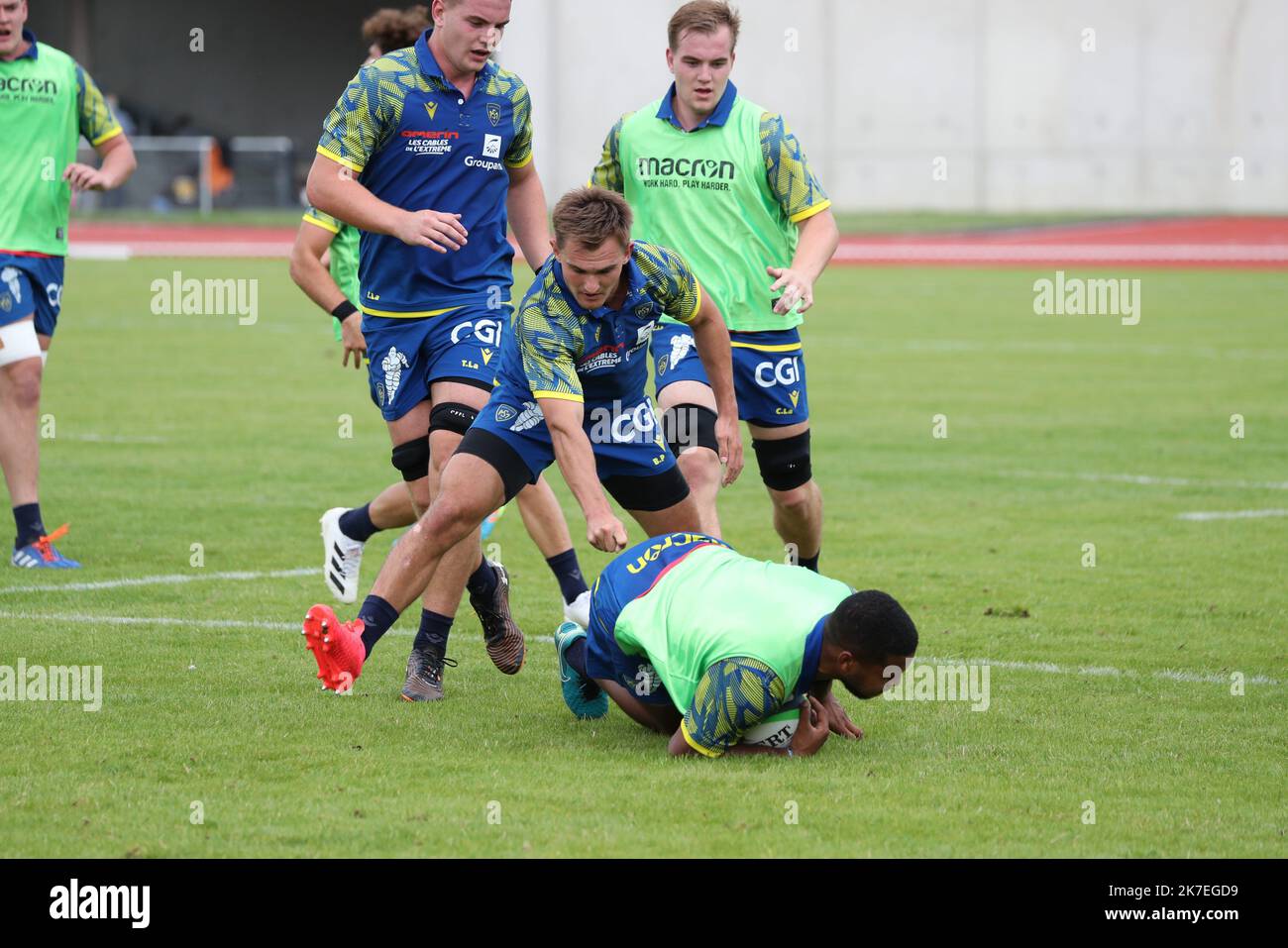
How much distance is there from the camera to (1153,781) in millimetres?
5434

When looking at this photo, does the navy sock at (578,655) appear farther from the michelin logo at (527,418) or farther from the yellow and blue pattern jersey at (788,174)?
the yellow and blue pattern jersey at (788,174)

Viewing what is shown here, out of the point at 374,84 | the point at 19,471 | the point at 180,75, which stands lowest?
the point at 19,471

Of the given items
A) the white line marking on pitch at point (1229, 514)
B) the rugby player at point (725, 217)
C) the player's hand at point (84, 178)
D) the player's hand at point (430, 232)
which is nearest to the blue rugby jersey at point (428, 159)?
the player's hand at point (430, 232)

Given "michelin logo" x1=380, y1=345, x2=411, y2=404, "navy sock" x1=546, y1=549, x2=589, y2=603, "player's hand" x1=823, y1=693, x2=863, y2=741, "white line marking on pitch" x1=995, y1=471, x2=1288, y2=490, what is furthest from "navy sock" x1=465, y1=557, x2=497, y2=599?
"white line marking on pitch" x1=995, y1=471, x2=1288, y2=490

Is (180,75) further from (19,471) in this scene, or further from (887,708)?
(887,708)

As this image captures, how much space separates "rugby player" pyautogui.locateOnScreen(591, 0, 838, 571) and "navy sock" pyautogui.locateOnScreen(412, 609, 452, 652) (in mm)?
1325

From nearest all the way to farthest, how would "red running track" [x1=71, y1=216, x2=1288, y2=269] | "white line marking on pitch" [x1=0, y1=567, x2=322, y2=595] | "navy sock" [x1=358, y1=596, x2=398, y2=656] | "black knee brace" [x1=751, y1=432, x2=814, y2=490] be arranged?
"navy sock" [x1=358, y1=596, x2=398, y2=656] → "black knee brace" [x1=751, y1=432, x2=814, y2=490] → "white line marking on pitch" [x1=0, y1=567, x2=322, y2=595] → "red running track" [x1=71, y1=216, x2=1288, y2=269]

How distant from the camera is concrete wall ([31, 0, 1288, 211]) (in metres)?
42.4

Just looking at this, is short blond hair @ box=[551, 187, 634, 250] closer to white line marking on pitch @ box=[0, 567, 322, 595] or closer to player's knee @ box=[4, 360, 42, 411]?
white line marking on pitch @ box=[0, 567, 322, 595]

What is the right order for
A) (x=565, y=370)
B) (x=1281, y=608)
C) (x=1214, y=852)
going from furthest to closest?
(x=1281, y=608) → (x=565, y=370) → (x=1214, y=852)

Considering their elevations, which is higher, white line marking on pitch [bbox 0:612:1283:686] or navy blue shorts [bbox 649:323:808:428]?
navy blue shorts [bbox 649:323:808:428]

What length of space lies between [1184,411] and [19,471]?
10128 mm

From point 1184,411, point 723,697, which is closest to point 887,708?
point 723,697
